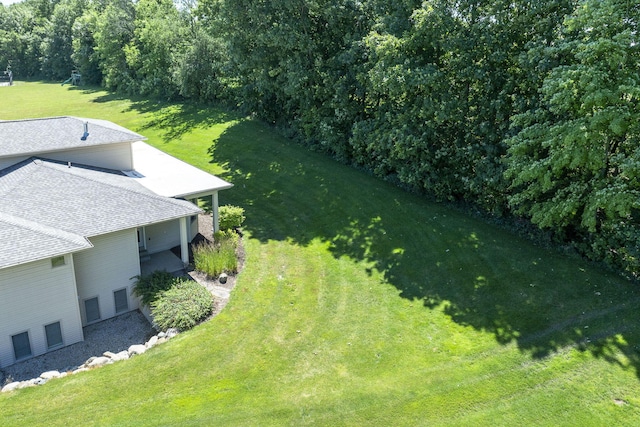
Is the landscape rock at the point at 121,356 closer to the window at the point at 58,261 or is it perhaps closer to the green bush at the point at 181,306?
the green bush at the point at 181,306

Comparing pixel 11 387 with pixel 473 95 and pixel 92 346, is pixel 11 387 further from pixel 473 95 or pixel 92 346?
pixel 473 95

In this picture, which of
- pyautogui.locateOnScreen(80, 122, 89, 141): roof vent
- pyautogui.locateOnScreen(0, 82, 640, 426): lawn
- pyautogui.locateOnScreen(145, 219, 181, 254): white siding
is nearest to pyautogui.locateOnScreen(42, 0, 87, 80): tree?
pyautogui.locateOnScreen(80, 122, 89, 141): roof vent

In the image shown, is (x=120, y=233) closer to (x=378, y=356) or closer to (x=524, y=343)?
(x=378, y=356)

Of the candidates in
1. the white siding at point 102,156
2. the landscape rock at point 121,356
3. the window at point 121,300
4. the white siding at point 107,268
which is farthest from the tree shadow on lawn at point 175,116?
the landscape rock at point 121,356

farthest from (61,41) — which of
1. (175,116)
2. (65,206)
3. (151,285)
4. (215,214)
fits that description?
(151,285)

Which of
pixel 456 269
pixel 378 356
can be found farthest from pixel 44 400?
pixel 456 269

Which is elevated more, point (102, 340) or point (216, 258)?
point (216, 258)
